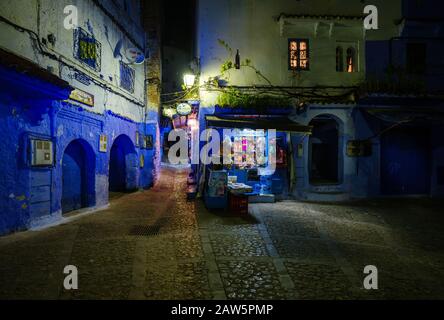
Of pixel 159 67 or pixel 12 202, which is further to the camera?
pixel 159 67

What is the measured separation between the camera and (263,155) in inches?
582

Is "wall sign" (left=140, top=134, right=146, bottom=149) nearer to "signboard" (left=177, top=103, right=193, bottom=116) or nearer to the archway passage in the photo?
"signboard" (left=177, top=103, right=193, bottom=116)

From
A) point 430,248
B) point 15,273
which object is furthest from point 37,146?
point 430,248

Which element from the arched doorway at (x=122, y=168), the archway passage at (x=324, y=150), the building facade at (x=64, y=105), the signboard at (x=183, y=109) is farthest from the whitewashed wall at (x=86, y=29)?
the archway passage at (x=324, y=150)

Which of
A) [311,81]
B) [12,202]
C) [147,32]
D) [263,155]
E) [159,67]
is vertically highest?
[147,32]

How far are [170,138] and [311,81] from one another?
23201 millimetres

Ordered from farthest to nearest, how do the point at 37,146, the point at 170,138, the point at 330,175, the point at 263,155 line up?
the point at 170,138 → the point at 330,175 → the point at 263,155 → the point at 37,146

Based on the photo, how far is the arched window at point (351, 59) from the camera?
1572 centimetres

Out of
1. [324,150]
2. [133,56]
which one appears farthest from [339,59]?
[133,56]

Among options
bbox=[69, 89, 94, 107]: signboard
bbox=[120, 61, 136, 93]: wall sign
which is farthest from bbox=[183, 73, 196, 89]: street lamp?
bbox=[69, 89, 94, 107]: signboard

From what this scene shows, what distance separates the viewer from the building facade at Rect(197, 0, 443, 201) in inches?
584

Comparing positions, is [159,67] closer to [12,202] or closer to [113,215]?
[113,215]

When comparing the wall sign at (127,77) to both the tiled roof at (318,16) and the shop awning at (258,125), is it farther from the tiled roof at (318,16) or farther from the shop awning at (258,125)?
the tiled roof at (318,16)

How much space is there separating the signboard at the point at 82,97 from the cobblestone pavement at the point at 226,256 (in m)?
4.34
